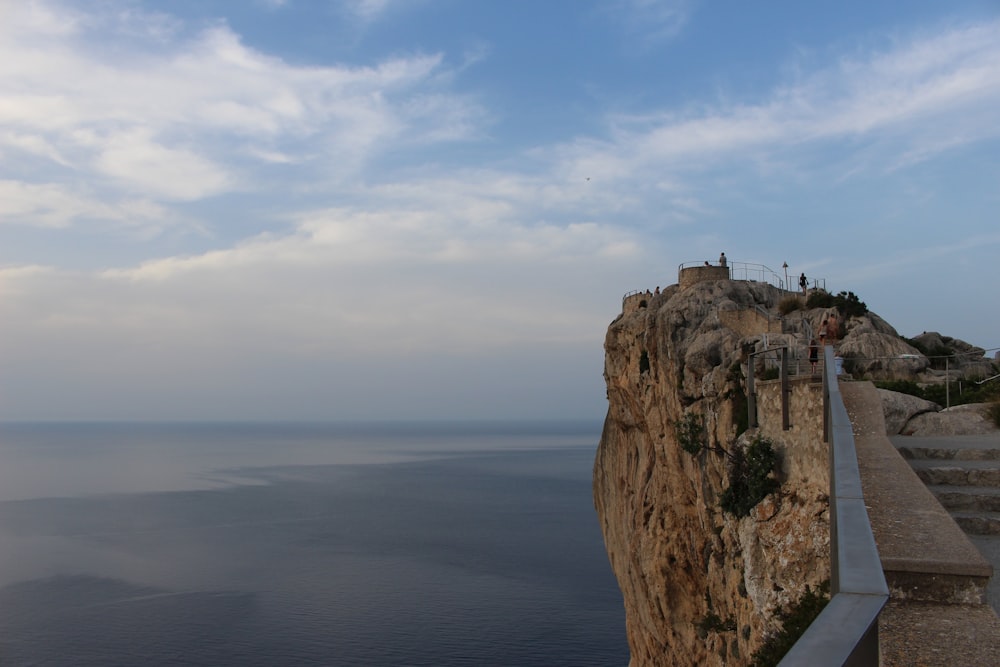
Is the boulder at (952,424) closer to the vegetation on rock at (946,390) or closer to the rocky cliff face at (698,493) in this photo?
the rocky cliff face at (698,493)

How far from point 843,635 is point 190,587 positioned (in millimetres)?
63572

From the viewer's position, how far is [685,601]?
796 inches

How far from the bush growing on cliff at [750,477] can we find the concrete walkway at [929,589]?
26.9ft

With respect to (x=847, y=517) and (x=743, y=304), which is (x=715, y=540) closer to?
(x=743, y=304)

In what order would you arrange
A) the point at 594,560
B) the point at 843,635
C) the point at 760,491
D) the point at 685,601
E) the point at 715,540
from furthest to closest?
the point at 594,560, the point at 685,601, the point at 715,540, the point at 760,491, the point at 843,635

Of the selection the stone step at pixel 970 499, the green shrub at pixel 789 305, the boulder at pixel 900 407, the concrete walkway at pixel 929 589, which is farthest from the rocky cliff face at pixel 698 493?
the concrete walkway at pixel 929 589

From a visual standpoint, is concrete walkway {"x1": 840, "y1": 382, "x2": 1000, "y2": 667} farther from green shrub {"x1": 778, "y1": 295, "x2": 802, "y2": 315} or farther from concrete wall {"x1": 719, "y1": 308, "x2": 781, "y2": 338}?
green shrub {"x1": 778, "y1": 295, "x2": 802, "y2": 315}

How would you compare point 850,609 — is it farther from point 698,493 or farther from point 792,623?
point 698,493

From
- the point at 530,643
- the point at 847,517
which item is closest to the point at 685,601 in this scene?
the point at 847,517

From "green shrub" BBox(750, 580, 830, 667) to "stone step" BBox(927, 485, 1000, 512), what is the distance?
190 inches

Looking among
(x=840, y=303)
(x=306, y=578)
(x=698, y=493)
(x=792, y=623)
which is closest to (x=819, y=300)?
(x=840, y=303)

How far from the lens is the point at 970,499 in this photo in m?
6.52

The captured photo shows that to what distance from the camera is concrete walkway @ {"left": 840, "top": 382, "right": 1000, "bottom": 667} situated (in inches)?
136

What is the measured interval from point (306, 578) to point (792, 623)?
176ft
